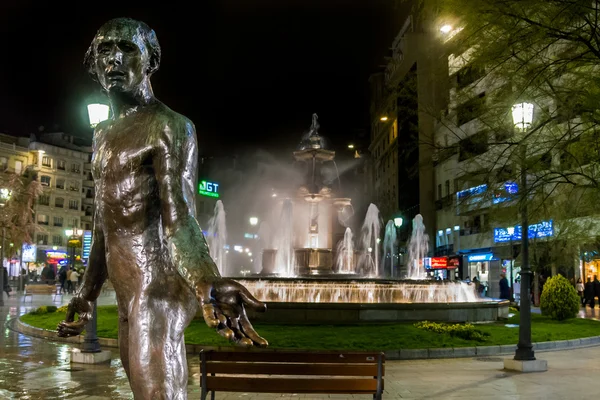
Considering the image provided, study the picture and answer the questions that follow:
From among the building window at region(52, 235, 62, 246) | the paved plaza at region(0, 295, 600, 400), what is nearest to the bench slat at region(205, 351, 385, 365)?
the paved plaza at region(0, 295, 600, 400)

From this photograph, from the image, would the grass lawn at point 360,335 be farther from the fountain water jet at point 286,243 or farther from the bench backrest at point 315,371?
the fountain water jet at point 286,243

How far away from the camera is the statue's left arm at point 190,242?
2.21 m

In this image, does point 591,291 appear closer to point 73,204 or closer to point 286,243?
point 286,243

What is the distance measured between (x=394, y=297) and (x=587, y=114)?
9.23 m

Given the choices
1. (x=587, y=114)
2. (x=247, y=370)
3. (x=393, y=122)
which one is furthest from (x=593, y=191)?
(x=393, y=122)

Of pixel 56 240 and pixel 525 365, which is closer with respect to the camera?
pixel 525 365

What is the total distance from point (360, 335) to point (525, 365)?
12.9 feet

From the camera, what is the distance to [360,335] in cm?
1409

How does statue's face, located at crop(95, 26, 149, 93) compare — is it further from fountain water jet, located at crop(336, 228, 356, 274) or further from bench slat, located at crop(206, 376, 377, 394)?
fountain water jet, located at crop(336, 228, 356, 274)

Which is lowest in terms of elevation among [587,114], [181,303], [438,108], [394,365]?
[394,365]

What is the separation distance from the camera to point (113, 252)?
9.45 feet

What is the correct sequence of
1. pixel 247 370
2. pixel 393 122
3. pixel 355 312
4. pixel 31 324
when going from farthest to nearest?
pixel 393 122 → pixel 31 324 → pixel 355 312 → pixel 247 370

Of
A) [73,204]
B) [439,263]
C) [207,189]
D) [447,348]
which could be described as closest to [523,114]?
[447,348]

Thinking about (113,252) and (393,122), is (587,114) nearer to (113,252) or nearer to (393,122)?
(113,252)
